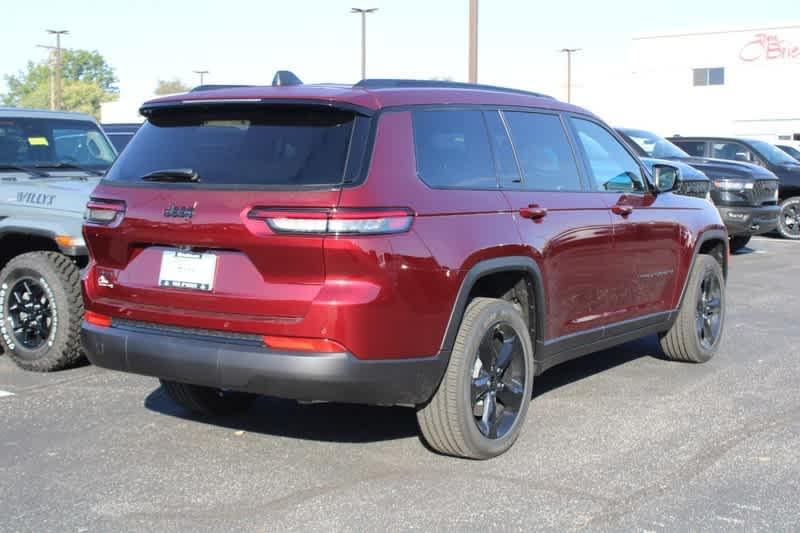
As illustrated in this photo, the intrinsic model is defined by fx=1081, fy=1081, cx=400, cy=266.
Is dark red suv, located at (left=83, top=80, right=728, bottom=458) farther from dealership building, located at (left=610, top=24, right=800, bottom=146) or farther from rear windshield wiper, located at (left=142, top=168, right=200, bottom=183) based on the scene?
dealership building, located at (left=610, top=24, right=800, bottom=146)

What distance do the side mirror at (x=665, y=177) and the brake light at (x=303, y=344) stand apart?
314 cm

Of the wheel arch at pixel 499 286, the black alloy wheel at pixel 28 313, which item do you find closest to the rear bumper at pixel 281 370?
the wheel arch at pixel 499 286

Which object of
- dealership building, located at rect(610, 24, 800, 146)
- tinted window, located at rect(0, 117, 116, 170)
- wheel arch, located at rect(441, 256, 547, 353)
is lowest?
wheel arch, located at rect(441, 256, 547, 353)

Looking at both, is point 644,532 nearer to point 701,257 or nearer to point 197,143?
point 197,143

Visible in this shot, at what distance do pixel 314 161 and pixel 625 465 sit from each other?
6.62ft

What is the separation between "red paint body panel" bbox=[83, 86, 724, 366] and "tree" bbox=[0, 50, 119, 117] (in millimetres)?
110510

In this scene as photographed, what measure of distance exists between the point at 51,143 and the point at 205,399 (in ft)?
11.7

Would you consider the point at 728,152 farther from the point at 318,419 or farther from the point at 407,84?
the point at 407,84

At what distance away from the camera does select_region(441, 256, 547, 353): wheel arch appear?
15.8ft

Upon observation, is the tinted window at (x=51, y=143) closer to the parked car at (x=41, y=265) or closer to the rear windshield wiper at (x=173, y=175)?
the parked car at (x=41, y=265)

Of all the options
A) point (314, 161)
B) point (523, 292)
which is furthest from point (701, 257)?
point (314, 161)

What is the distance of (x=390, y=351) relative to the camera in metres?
4.55

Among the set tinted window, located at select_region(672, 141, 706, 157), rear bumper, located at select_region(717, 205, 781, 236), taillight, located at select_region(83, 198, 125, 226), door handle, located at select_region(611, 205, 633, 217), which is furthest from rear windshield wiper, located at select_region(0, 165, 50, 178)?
tinted window, located at select_region(672, 141, 706, 157)

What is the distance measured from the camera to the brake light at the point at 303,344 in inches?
175
